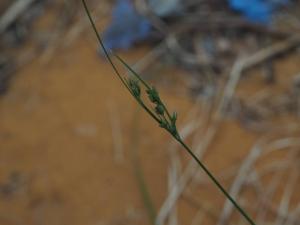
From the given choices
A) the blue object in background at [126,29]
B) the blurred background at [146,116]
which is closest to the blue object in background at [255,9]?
the blurred background at [146,116]

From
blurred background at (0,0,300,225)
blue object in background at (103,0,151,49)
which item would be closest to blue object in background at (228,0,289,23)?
blurred background at (0,0,300,225)

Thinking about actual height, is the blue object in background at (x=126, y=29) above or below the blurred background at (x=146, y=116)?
above

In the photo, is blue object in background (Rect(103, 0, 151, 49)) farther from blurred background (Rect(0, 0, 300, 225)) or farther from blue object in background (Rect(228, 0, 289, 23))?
blue object in background (Rect(228, 0, 289, 23))

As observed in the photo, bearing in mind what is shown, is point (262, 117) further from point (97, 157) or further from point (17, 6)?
point (17, 6)

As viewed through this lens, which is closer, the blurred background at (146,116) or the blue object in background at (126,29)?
the blurred background at (146,116)

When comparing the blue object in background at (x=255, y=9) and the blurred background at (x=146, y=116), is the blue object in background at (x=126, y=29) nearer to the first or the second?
the blurred background at (x=146, y=116)

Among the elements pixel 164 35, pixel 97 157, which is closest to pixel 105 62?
pixel 164 35

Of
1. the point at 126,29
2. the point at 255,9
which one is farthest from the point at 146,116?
the point at 255,9
